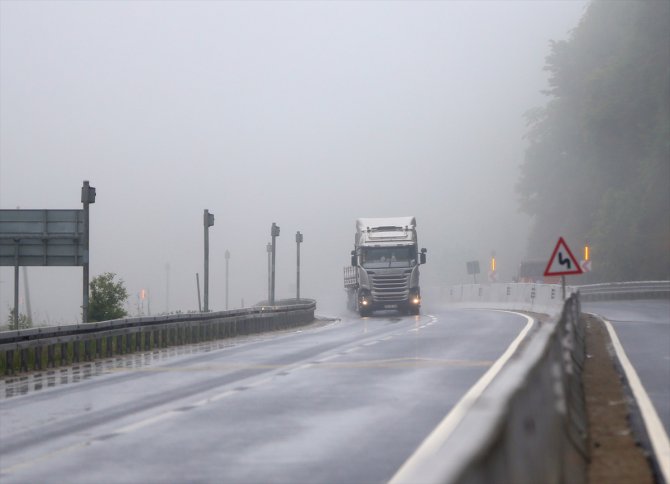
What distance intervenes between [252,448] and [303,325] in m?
36.7

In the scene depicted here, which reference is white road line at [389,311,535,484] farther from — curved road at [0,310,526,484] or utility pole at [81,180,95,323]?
utility pole at [81,180,95,323]

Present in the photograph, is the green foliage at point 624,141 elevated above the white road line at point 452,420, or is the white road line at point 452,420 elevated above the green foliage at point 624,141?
the green foliage at point 624,141

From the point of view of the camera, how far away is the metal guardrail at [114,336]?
2223 cm

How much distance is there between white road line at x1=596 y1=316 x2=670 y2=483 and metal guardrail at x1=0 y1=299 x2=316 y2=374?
10105 mm

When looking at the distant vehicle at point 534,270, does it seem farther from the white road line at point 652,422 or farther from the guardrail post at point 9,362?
the white road line at point 652,422

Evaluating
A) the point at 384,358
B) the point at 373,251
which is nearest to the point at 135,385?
the point at 384,358

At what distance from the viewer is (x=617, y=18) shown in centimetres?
8681

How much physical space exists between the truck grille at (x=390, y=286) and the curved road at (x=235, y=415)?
1128 inches

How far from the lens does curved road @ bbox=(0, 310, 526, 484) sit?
33.2ft

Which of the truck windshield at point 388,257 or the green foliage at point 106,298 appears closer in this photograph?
the green foliage at point 106,298

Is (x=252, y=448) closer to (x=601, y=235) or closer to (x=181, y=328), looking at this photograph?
(x=181, y=328)

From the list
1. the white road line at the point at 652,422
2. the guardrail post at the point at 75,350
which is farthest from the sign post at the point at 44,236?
the white road line at the point at 652,422

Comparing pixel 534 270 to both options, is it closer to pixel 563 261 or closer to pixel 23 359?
pixel 563 261

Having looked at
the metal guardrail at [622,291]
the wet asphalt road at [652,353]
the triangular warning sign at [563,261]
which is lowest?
the wet asphalt road at [652,353]
